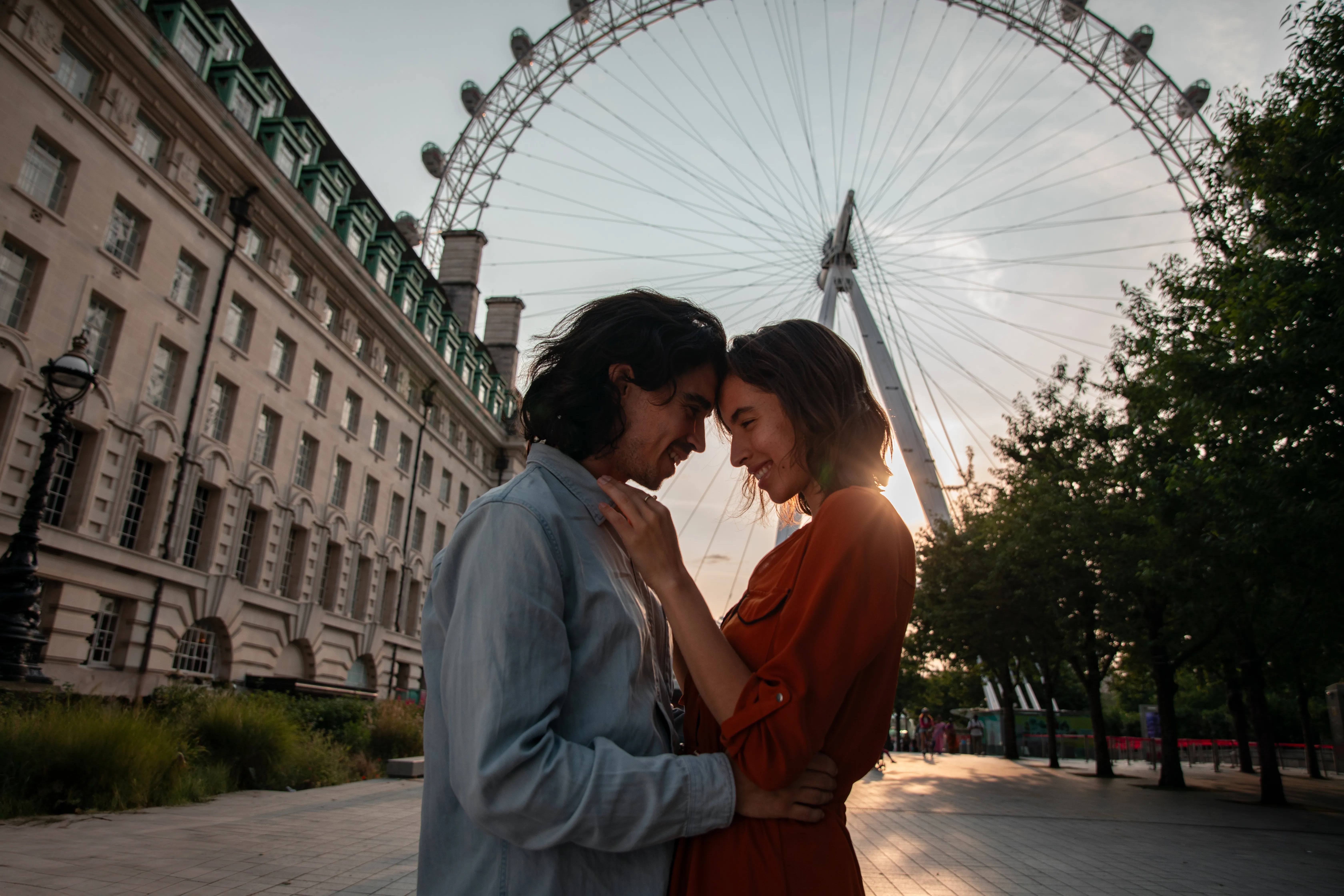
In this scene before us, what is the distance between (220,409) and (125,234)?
5.43 meters

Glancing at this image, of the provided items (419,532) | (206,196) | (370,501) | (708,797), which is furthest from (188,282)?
(708,797)

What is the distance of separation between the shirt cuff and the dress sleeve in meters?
0.06

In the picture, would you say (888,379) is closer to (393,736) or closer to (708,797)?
(393,736)

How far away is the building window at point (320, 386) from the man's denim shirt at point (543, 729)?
28.8m

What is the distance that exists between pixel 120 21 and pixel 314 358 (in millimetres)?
11318

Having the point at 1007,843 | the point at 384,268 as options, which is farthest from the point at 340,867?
the point at 384,268

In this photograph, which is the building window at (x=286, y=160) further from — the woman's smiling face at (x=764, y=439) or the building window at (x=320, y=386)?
the woman's smiling face at (x=764, y=439)

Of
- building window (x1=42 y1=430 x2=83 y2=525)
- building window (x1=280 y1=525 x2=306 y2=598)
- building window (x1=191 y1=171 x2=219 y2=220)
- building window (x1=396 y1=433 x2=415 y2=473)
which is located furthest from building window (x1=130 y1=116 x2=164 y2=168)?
building window (x1=396 y1=433 x2=415 y2=473)

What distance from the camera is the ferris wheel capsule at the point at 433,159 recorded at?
36375mm

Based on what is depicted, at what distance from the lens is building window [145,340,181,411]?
2097 centimetres

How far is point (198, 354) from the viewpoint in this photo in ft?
73.0

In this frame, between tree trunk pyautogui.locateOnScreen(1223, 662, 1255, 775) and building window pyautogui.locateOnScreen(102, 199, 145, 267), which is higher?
building window pyautogui.locateOnScreen(102, 199, 145, 267)

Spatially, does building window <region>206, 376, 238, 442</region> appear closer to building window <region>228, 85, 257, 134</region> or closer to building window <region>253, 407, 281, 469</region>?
building window <region>253, 407, 281, 469</region>

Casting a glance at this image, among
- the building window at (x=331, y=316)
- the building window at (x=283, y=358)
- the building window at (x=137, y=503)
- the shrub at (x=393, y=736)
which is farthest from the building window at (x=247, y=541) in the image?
the shrub at (x=393, y=736)
